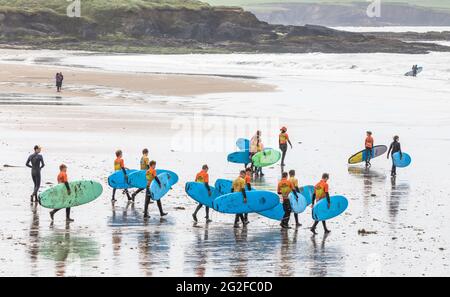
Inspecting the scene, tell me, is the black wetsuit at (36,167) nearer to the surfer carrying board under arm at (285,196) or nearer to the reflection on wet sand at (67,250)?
the reflection on wet sand at (67,250)

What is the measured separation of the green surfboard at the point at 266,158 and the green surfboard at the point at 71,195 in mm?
6878

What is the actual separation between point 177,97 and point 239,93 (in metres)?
4.49

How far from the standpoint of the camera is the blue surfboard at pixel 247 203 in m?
19.8

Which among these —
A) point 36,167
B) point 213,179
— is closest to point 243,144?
point 213,179

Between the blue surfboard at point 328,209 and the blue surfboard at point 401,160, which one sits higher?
the blue surfboard at point 401,160

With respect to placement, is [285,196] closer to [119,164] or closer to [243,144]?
[119,164]

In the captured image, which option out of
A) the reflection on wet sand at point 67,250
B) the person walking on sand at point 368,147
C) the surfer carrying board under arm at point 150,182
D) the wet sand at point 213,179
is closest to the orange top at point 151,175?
the surfer carrying board under arm at point 150,182

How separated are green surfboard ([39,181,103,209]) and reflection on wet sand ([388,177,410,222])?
23.0 ft

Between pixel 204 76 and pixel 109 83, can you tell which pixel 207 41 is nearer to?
pixel 204 76

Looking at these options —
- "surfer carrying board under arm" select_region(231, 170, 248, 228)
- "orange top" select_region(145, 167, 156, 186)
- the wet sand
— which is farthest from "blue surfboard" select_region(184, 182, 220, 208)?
Result: "orange top" select_region(145, 167, 156, 186)

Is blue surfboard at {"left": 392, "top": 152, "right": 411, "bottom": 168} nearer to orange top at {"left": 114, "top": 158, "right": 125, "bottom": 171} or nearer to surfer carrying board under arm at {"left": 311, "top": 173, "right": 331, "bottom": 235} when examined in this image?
surfer carrying board under arm at {"left": 311, "top": 173, "right": 331, "bottom": 235}

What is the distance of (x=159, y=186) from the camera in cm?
2127

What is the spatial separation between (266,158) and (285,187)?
23.7 ft

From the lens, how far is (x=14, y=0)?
449ft
